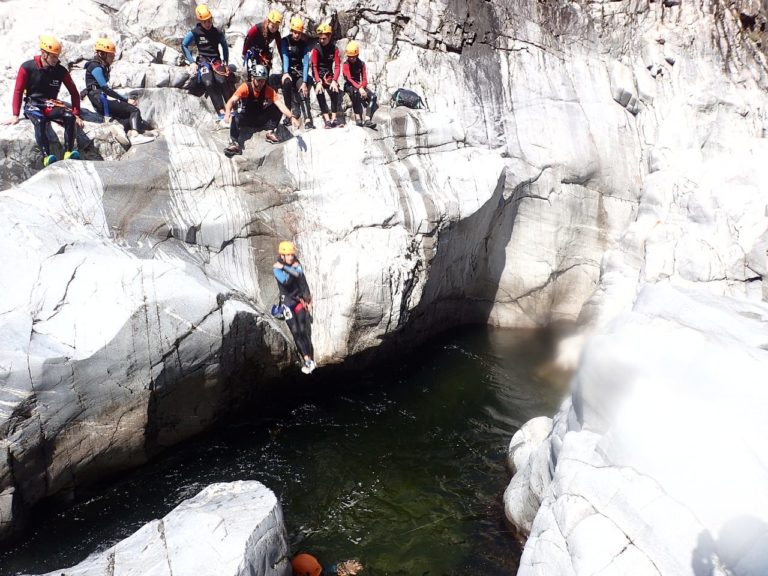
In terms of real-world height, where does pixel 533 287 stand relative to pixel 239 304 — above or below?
below

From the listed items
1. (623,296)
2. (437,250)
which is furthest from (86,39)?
(623,296)

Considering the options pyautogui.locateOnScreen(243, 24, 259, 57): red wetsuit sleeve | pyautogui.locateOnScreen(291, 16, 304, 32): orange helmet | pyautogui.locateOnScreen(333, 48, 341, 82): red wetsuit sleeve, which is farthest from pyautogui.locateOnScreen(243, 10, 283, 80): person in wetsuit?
pyautogui.locateOnScreen(333, 48, 341, 82): red wetsuit sleeve

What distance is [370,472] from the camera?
35.5 ft

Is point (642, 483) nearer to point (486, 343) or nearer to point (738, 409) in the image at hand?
point (738, 409)

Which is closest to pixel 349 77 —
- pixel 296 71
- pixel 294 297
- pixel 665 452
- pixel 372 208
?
pixel 296 71

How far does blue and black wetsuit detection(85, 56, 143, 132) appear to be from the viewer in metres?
12.2

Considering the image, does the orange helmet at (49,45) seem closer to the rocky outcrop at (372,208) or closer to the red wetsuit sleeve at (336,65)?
the rocky outcrop at (372,208)

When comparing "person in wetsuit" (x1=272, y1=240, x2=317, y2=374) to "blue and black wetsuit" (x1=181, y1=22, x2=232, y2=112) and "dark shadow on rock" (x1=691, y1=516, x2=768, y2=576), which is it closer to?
"blue and black wetsuit" (x1=181, y1=22, x2=232, y2=112)

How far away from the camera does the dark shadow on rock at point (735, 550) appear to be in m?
5.89

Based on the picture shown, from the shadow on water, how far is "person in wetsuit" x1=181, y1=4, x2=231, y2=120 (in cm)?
650

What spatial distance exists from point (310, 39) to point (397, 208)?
183 inches

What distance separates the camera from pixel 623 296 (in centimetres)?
1471

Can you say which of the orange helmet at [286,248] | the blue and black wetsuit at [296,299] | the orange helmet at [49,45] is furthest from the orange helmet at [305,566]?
the orange helmet at [49,45]

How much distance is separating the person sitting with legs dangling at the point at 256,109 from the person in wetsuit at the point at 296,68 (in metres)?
0.70
